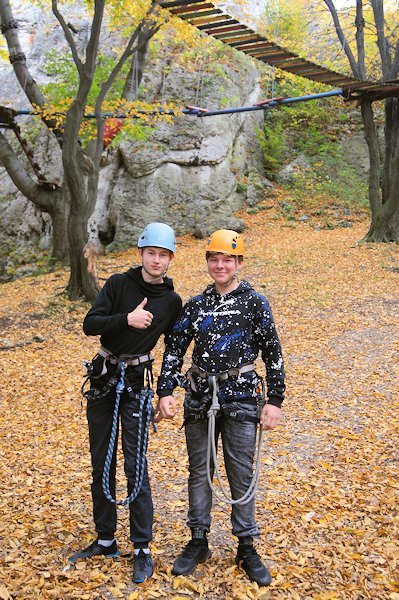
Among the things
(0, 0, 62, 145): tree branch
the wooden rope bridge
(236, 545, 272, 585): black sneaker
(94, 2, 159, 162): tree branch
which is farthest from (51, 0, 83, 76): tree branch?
(236, 545, 272, 585): black sneaker

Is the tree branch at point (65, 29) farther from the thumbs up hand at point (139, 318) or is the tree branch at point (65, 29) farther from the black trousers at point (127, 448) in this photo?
the black trousers at point (127, 448)

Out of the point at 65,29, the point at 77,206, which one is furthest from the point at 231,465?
the point at 65,29

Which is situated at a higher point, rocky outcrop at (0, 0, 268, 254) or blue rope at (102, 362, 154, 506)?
rocky outcrop at (0, 0, 268, 254)

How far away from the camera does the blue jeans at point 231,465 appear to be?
2680 mm

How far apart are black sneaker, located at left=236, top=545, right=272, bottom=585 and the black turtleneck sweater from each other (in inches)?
46.4

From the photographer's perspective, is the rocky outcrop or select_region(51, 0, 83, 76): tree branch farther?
the rocky outcrop

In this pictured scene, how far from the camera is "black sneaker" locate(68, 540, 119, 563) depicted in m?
2.89

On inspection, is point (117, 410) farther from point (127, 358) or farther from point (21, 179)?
point (21, 179)

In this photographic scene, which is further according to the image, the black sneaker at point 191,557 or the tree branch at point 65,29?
the tree branch at point 65,29

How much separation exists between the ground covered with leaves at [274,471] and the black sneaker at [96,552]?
4 cm

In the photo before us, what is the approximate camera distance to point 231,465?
2.72m

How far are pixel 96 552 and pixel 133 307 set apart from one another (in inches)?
53.9

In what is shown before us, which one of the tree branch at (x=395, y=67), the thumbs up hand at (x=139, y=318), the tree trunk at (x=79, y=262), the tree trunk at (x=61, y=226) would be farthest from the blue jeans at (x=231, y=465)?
the tree branch at (x=395, y=67)

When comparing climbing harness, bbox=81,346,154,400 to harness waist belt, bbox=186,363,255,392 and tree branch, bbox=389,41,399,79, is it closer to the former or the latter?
harness waist belt, bbox=186,363,255,392
